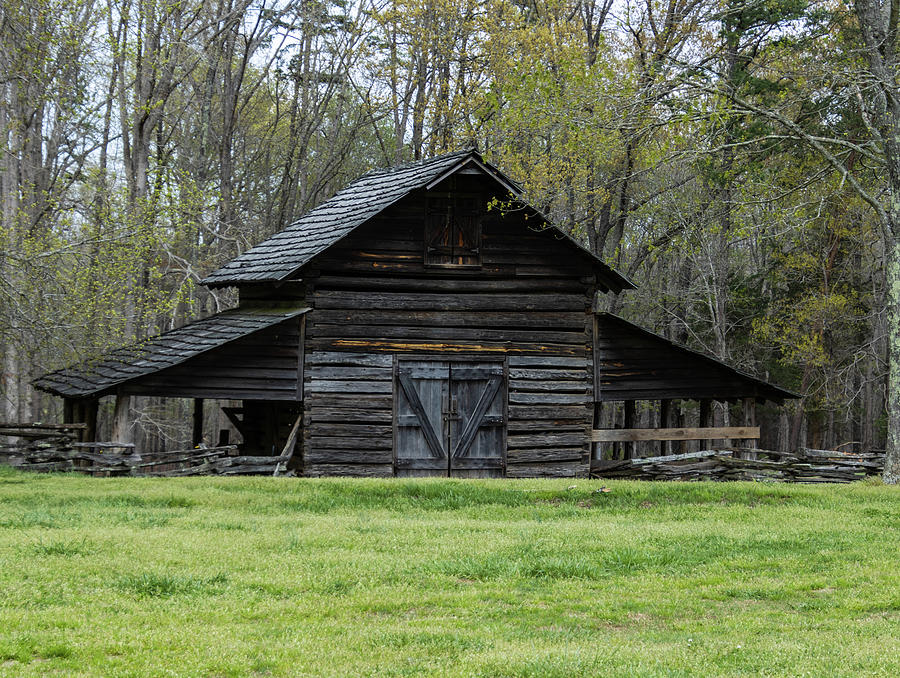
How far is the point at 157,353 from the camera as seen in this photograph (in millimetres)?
19078

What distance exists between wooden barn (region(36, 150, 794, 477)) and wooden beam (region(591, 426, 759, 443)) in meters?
0.25

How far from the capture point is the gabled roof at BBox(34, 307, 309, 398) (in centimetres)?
1789

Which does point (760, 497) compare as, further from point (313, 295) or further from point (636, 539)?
point (313, 295)

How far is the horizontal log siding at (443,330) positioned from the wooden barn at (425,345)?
0.03 m

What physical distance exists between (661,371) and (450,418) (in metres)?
5.09

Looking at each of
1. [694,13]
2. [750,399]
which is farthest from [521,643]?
[694,13]

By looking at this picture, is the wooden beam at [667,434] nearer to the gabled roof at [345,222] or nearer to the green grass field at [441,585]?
the gabled roof at [345,222]

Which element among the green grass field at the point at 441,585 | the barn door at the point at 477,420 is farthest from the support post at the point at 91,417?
the barn door at the point at 477,420

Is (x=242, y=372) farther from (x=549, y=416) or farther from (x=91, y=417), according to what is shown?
(x=549, y=416)

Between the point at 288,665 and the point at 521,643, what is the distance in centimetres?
166

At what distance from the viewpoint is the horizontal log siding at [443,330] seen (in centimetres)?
1900

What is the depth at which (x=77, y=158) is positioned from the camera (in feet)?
109

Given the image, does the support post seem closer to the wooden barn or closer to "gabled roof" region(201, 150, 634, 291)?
the wooden barn

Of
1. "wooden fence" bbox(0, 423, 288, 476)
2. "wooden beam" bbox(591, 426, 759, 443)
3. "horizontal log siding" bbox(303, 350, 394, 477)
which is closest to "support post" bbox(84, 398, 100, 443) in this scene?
"wooden fence" bbox(0, 423, 288, 476)
